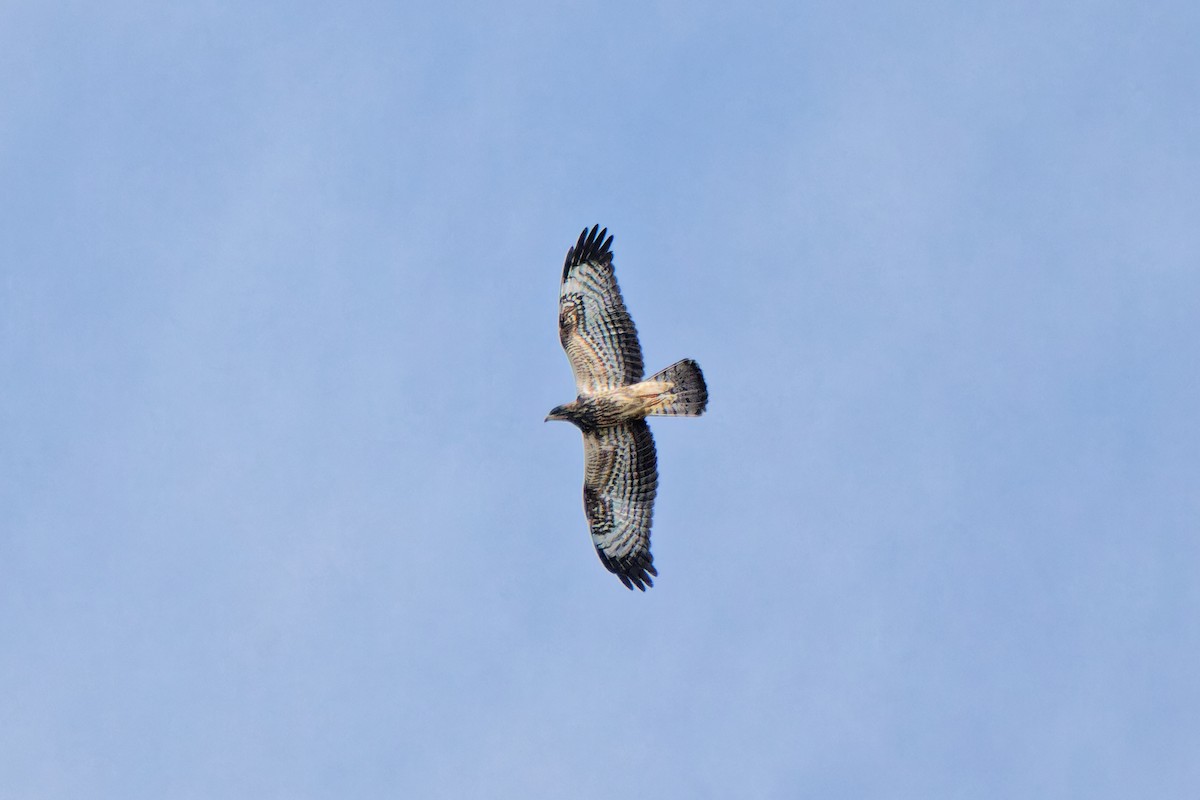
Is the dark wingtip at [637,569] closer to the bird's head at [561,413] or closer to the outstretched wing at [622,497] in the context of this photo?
the outstretched wing at [622,497]

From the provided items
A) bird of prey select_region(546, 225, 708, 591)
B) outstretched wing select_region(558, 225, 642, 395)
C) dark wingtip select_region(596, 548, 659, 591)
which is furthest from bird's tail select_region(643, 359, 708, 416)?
dark wingtip select_region(596, 548, 659, 591)

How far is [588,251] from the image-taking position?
18109mm

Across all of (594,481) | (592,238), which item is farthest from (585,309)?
(594,481)

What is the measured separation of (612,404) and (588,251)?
216cm

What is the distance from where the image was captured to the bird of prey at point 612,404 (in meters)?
17.3

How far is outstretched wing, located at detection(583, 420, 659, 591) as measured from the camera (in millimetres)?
17781

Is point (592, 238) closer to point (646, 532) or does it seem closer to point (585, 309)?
point (585, 309)

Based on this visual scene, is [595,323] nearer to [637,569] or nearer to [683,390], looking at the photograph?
[683,390]

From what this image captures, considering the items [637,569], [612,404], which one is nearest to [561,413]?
[612,404]

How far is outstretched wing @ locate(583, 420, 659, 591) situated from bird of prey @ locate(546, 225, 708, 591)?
13 mm

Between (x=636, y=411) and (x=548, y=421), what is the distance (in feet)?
4.17

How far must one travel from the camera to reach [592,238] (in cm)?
1812

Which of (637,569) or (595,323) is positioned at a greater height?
(595,323)

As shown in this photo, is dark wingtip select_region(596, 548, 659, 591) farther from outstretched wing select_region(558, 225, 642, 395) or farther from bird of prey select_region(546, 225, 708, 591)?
outstretched wing select_region(558, 225, 642, 395)
